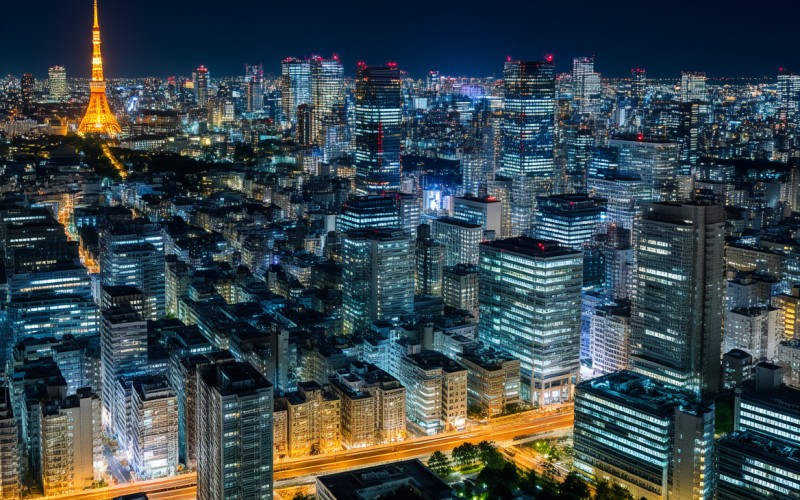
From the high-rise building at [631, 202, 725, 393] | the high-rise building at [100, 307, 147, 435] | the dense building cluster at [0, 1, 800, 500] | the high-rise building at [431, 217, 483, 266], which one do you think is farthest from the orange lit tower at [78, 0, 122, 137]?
the high-rise building at [631, 202, 725, 393]

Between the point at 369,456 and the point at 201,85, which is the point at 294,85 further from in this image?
the point at 369,456

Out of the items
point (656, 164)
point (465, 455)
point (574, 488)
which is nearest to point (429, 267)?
point (465, 455)

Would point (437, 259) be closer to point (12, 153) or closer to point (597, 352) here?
point (597, 352)

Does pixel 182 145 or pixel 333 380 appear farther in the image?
pixel 182 145

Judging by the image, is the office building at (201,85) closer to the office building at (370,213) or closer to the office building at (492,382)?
the office building at (370,213)

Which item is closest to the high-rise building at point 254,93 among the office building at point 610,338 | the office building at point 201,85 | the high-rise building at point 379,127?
the office building at point 201,85

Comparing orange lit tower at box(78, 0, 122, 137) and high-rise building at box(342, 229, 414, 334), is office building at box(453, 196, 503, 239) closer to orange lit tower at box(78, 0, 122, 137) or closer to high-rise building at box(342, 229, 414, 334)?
high-rise building at box(342, 229, 414, 334)

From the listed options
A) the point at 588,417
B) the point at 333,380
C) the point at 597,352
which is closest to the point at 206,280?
the point at 333,380
